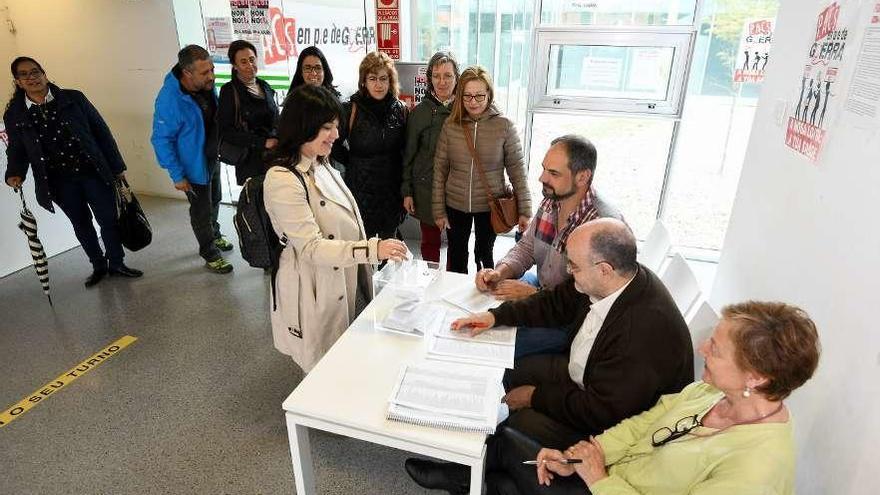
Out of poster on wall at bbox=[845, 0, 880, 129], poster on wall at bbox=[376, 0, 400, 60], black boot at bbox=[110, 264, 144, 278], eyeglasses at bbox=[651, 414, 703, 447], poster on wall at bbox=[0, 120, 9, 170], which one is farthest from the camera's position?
poster on wall at bbox=[376, 0, 400, 60]

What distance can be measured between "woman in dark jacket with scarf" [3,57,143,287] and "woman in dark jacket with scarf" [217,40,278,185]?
0.84m

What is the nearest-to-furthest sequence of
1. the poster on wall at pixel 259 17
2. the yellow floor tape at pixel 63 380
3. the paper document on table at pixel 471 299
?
the paper document on table at pixel 471 299 < the yellow floor tape at pixel 63 380 < the poster on wall at pixel 259 17

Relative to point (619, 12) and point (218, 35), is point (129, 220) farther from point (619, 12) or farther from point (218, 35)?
point (619, 12)

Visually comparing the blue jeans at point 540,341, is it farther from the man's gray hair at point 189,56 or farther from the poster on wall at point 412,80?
the man's gray hair at point 189,56

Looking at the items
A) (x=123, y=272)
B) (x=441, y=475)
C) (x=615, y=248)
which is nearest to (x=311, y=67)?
(x=123, y=272)

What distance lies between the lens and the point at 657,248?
7.57 ft

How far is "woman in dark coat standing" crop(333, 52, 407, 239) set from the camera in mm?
2842

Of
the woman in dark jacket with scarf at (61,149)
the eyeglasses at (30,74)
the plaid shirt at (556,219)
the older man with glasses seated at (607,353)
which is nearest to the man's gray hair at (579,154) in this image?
the plaid shirt at (556,219)

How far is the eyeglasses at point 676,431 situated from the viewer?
4.12ft

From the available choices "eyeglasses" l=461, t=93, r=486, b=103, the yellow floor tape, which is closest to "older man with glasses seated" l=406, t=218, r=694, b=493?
"eyeglasses" l=461, t=93, r=486, b=103

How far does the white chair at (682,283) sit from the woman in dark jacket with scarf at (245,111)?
2.41 metres

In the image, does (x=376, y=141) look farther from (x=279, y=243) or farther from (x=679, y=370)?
(x=679, y=370)

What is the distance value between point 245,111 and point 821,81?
302 centimetres

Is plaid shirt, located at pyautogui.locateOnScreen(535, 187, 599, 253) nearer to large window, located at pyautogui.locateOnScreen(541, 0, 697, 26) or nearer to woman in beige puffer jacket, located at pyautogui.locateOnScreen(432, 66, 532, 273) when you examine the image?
woman in beige puffer jacket, located at pyautogui.locateOnScreen(432, 66, 532, 273)
